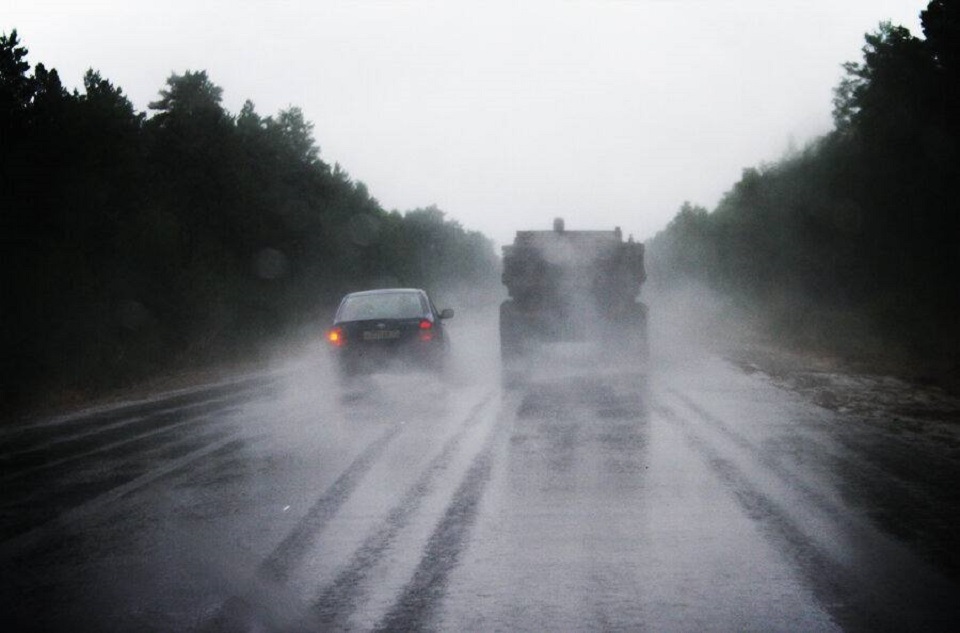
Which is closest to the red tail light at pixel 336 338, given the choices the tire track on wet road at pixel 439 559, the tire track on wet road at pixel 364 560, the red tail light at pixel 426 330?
the red tail light at pixel 426 330

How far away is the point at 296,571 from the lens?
5449 mm

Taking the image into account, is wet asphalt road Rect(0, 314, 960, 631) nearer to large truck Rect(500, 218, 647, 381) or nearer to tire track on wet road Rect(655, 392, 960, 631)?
tire track on wet road Rect(655, 392, 960, 631)

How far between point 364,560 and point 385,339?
36.1ft

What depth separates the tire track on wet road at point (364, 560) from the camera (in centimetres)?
468

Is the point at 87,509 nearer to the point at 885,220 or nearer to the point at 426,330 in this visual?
the point at 426,330

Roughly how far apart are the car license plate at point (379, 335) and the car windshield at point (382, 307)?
1.02 ft

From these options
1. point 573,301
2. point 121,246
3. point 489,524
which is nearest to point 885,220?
point 573,301

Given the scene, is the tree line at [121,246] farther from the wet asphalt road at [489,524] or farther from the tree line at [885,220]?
the tree line at [885,220]

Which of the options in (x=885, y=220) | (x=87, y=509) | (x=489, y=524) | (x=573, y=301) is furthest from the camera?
(x=885, y=220)

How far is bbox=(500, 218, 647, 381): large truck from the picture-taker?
20.7m

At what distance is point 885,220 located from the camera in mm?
33062

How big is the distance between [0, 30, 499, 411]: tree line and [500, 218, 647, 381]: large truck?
824cm

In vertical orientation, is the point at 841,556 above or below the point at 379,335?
below

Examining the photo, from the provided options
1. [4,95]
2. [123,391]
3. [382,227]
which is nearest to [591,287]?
[123,391]
